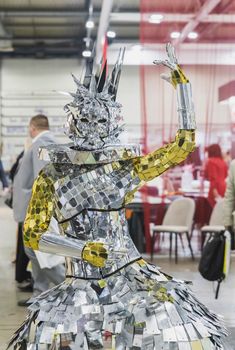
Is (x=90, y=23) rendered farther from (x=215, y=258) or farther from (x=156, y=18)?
(x=215, y=258)

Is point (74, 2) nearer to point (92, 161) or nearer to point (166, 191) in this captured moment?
point (166, 191)

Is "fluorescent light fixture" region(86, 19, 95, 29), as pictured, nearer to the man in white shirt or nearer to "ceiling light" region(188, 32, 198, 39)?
"ceiling light" region(188, 32, 198, 39)

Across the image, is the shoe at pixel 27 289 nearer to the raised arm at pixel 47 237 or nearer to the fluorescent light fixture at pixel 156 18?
the fluorescent light fixture at pixel 156 18

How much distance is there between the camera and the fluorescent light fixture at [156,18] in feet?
23.3

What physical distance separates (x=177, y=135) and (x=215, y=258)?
2.66m

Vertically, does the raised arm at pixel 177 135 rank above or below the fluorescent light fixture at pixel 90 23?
below

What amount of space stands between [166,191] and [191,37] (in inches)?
71.7

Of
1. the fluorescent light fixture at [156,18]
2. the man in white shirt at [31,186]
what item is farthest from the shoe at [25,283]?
the fluorescent light fixture at [156,18]

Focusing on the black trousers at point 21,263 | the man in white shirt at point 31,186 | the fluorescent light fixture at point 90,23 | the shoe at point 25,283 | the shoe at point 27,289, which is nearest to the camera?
the man in white shirt at point 31,186

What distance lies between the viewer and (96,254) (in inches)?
82.4

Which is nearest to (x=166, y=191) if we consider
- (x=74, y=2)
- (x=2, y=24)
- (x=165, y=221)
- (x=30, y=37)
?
(x=165, y=221)

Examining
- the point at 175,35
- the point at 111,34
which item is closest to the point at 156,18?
the point at 175,35

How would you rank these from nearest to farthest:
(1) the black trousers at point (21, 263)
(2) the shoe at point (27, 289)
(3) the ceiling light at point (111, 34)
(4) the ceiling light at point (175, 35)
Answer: (1) the black trousers at point (21, 263) → (2) the shoe at point (27, 289) → (4) the ceiling light at point (175, 35) → (3) the ceiling light at point (111, 34)

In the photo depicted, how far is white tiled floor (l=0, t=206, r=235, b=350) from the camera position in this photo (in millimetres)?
4723
